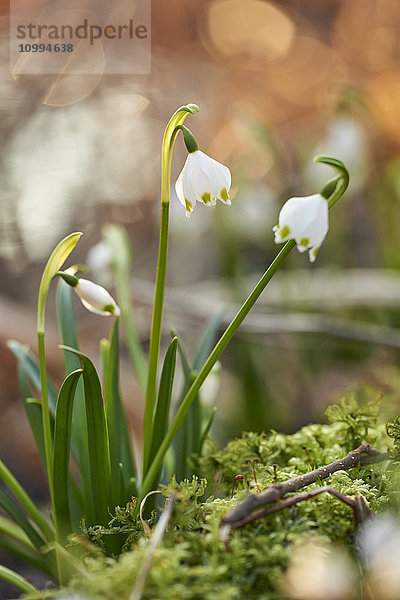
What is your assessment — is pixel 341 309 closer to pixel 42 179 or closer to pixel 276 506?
pixel 42 179

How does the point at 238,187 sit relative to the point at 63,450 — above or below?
above

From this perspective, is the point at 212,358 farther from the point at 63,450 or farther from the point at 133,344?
the point at 133,344

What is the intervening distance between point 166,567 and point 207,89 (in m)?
1.81

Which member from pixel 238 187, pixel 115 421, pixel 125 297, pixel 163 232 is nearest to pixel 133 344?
pixel 125 297

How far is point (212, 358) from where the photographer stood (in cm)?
38

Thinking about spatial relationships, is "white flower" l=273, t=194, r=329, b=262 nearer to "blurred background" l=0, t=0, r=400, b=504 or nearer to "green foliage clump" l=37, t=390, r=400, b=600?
"green foliage clump" l=37, t=390, r=400, b=600

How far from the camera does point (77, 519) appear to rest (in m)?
0.46

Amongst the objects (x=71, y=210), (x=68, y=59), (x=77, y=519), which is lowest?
(x=77, y=519)

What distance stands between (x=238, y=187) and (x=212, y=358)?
108 centimetres

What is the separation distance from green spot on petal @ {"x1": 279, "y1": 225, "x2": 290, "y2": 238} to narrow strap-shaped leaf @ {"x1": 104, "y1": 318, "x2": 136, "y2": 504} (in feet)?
0.58

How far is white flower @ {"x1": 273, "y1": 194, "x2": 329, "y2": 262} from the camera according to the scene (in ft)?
1.16

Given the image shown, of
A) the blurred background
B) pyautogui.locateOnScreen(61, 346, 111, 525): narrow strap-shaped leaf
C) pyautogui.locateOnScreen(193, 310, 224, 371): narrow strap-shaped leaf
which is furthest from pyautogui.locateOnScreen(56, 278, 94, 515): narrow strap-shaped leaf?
the blurred background

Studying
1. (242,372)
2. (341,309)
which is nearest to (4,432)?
(242,372)

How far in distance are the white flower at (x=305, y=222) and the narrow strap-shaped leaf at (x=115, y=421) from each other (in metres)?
0.18
